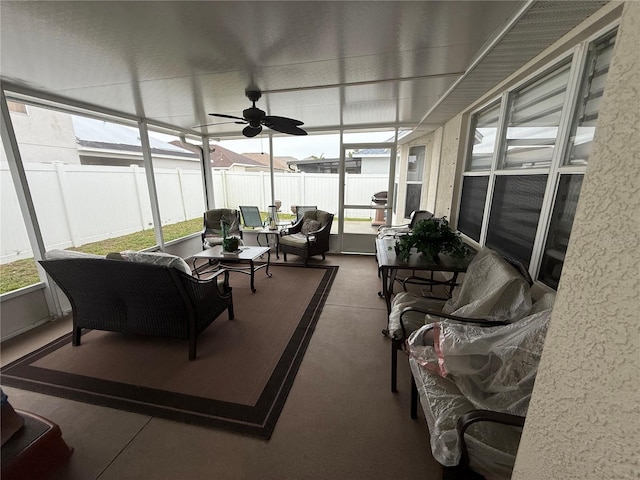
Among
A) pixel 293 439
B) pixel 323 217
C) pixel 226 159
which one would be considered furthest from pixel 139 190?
pixel 293 439

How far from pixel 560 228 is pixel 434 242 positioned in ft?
2.71

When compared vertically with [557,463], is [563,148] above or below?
above

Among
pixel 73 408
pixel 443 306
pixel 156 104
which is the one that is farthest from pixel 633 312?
pixel 156 104

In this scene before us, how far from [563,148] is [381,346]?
76.1 inches

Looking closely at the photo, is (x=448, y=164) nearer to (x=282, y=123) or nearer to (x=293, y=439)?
(x=282, y=123)

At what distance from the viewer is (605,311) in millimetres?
474

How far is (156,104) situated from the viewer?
301cm

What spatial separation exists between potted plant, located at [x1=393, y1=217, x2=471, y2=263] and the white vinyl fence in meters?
2.31

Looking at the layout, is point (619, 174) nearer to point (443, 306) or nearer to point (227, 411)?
point (443, 306)

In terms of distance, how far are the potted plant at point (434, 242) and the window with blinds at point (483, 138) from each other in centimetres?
104

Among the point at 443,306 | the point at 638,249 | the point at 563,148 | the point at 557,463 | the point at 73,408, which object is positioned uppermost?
the point at 563,148

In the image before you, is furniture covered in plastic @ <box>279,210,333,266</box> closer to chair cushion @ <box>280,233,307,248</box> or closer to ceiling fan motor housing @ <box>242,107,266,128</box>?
chair cushion @ <box>280,233,307,248</box>

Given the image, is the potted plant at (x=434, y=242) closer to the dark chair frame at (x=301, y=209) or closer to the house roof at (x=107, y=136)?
the dark chair frame at (x=301, y=209)

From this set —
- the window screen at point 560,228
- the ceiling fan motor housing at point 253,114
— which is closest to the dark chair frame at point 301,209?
the ceiling fan motor housing at point 253,114
